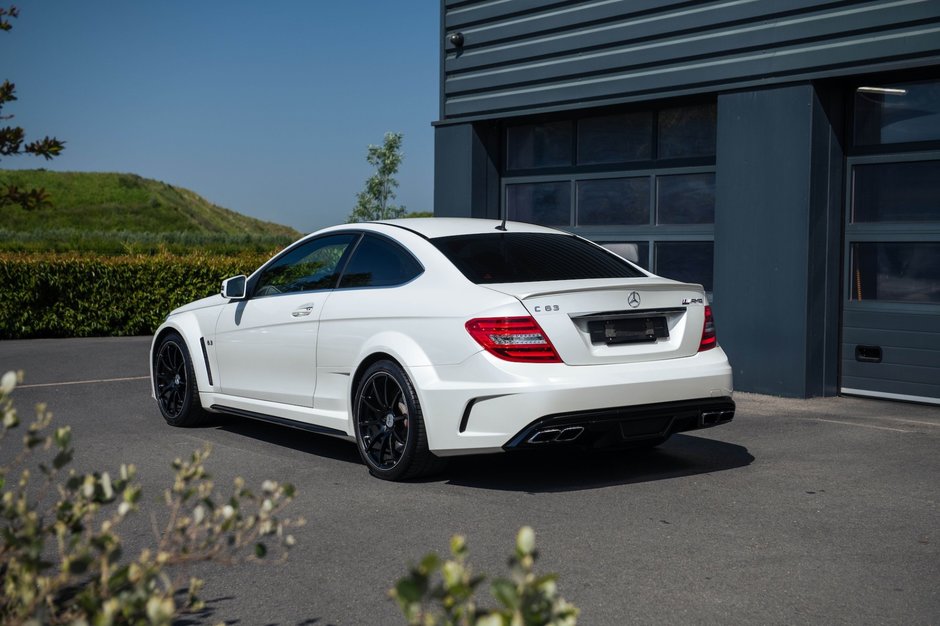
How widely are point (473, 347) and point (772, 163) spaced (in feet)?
17.0

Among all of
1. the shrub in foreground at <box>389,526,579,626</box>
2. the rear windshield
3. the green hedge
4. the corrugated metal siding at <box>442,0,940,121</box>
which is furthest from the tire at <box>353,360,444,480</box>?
the green hedge

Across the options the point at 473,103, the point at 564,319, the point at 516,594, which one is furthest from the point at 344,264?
the point at 473,103

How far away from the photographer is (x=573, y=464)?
7.05m

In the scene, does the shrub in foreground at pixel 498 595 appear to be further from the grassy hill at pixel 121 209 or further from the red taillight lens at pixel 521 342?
the grassy hill at pixel 121 209

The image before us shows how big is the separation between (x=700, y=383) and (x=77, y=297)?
12.4 m

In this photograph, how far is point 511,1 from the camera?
12672mm

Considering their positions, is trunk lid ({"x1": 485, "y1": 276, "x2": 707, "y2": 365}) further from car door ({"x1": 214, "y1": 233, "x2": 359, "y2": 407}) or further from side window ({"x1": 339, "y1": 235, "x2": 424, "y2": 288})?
car door ({"x1": 214, "y1": 233, "x2": 359, "y2": 407})

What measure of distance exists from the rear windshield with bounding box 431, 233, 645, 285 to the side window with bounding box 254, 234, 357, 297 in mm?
898

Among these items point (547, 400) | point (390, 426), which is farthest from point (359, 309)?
point (547, 400)

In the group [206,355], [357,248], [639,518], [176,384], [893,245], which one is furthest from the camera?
[893,245]

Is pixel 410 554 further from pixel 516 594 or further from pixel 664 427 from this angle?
pixel 516 594

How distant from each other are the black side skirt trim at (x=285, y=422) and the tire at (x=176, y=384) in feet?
0.90

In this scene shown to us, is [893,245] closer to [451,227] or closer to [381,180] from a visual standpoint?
[451,227]

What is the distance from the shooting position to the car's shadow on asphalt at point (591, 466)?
6488 millimetres
